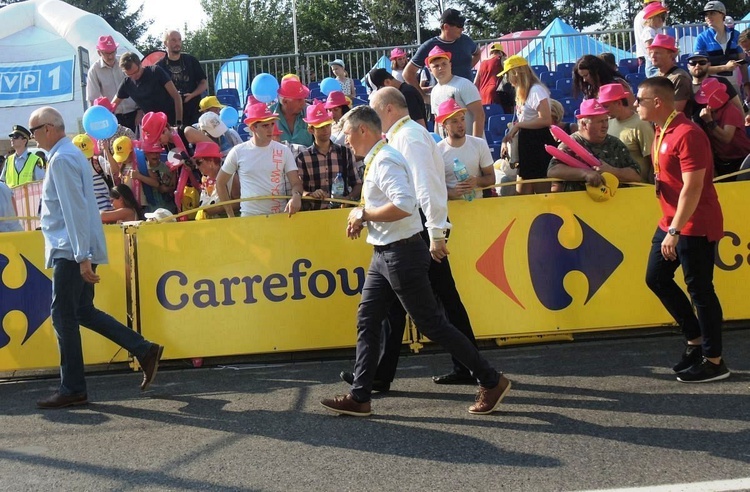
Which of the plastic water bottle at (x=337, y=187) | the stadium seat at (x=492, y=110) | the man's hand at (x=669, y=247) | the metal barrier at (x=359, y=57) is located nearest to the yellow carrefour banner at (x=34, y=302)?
the plastic water bottle at (x=337, y=187)

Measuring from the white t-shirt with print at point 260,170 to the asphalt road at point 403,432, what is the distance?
1407 millimetres

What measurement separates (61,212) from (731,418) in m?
4.35

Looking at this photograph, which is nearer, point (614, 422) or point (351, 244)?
point (614, 422)

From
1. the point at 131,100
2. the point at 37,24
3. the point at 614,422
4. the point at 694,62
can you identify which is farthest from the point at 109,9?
the point at 614,422

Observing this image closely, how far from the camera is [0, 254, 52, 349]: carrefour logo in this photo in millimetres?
7367

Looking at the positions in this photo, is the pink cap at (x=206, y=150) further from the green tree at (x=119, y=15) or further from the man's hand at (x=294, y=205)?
the green tree at (x=119, y=15)

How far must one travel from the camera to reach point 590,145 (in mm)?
7535

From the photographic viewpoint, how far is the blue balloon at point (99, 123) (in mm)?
9984

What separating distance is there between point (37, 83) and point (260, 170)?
1538cm

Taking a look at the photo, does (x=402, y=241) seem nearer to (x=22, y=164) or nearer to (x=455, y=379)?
(x=455, y=379)

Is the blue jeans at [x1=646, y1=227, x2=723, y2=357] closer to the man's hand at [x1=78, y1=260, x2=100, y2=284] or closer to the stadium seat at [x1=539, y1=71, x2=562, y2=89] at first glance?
the man's hand at [x1=78, y1=260, x2=100, y2=284]

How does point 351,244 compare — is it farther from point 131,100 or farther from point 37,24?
point 37,24

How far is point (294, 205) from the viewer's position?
7.37m

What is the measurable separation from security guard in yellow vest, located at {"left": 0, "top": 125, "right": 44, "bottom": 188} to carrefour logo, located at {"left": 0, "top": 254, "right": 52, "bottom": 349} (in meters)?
3.99
